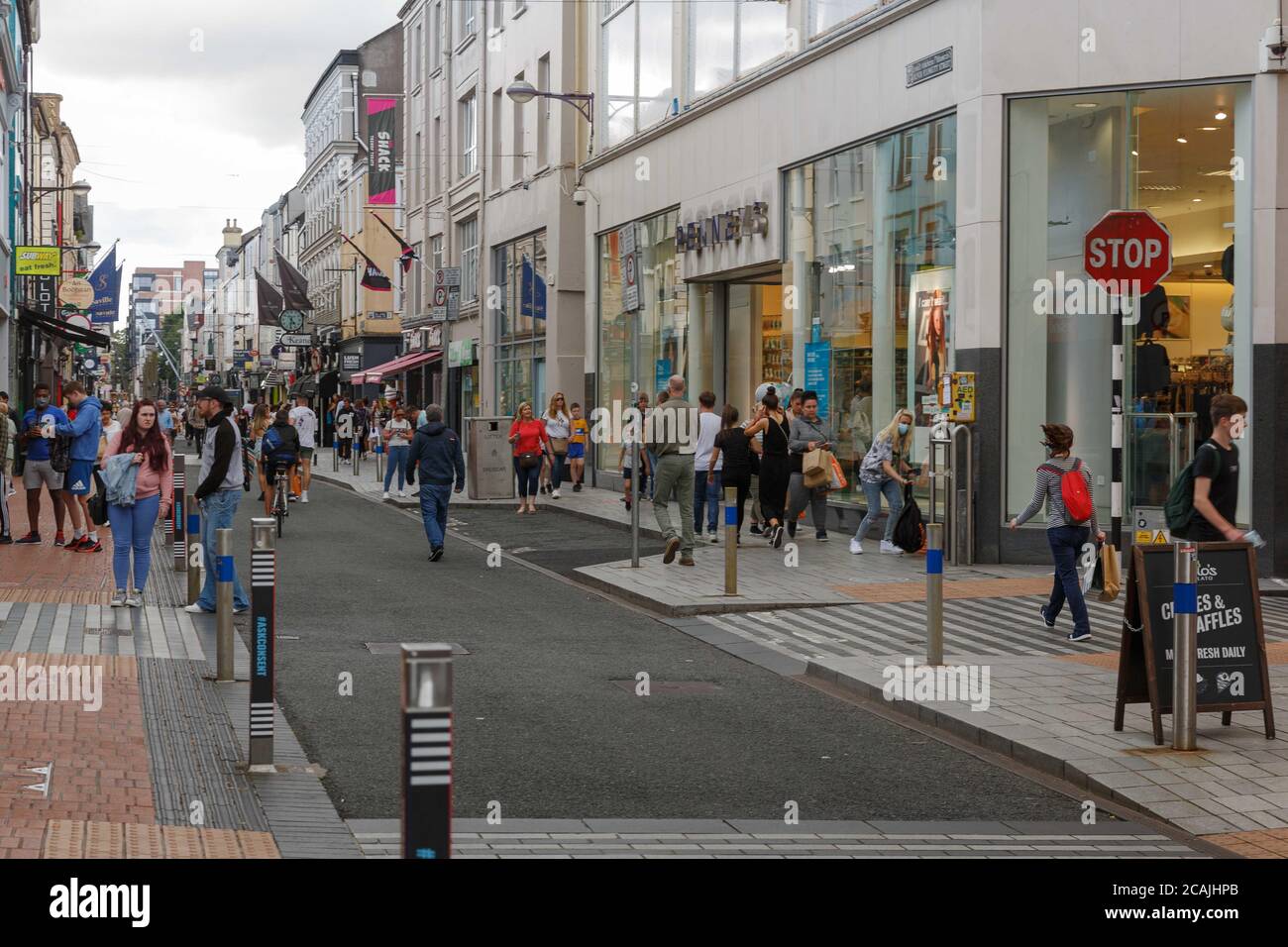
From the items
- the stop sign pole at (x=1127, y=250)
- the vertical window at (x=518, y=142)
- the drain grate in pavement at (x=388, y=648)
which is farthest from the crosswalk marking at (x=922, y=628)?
the vertical window at (x=518, y=142)

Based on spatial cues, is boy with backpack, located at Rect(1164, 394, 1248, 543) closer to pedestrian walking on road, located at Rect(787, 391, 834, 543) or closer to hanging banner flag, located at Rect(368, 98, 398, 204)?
pedestrian walking on road, located at Rect(787, 391, 834, 543)

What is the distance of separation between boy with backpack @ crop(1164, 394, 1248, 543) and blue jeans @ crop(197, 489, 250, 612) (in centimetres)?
689

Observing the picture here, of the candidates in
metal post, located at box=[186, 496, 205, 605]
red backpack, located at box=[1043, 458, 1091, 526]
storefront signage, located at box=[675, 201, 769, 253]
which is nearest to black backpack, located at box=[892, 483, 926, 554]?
red backpack, located at box=[1043, 458, 1091, 526]

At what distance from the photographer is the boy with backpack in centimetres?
968

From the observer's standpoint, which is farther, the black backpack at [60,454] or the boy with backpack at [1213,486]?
the black backpack at [60,454]

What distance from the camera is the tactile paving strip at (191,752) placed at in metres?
6.66

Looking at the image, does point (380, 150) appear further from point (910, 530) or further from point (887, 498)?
point (910, 530)

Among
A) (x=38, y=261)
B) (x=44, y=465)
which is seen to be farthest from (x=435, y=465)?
(x=38, y=261)

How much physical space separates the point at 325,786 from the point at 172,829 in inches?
48.6

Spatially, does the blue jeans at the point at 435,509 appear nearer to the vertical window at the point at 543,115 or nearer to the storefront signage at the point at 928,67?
the storefront signage at the point at 928,67

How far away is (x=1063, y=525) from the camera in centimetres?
1202

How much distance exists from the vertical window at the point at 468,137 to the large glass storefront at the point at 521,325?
3.93 meters
